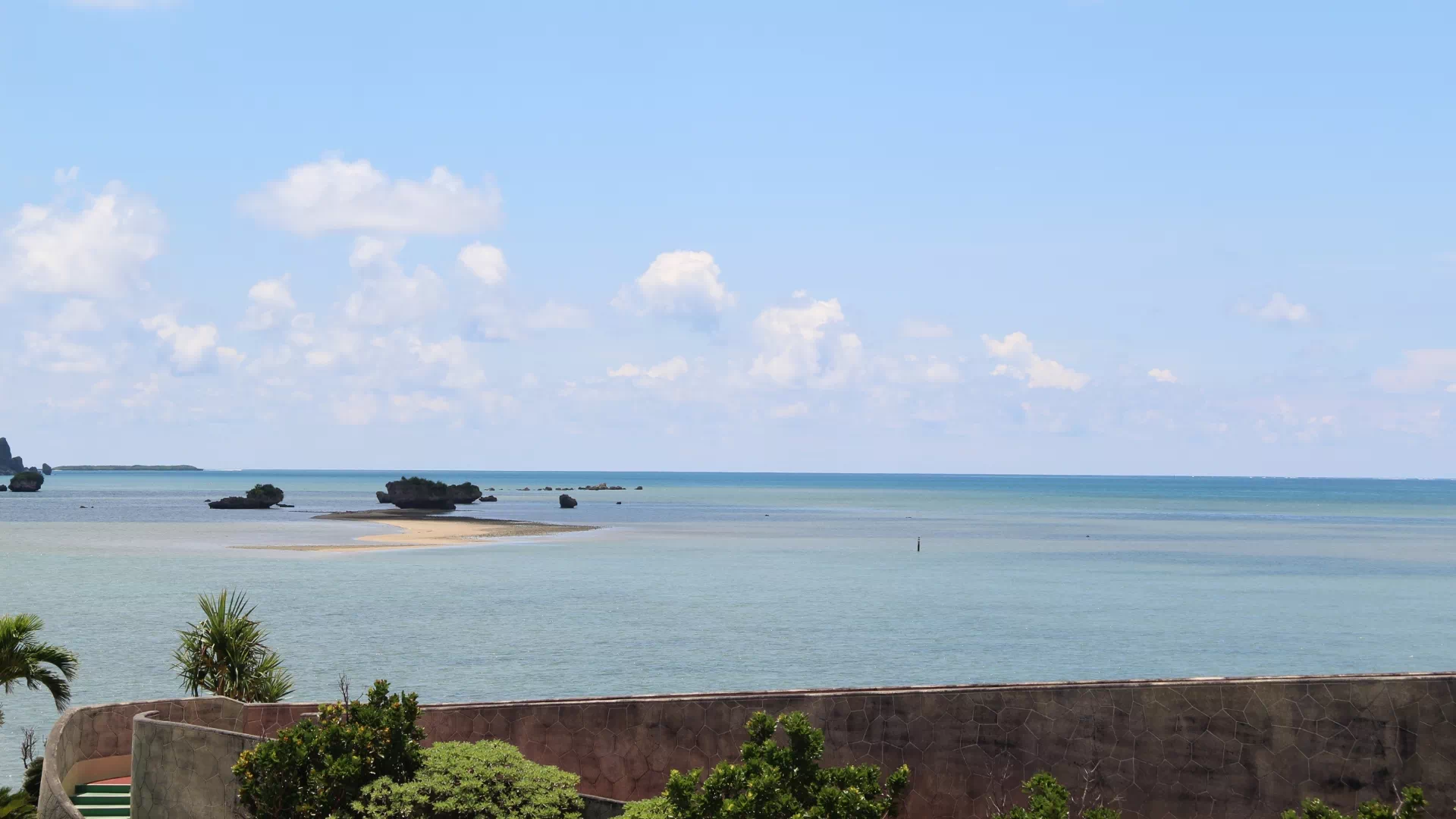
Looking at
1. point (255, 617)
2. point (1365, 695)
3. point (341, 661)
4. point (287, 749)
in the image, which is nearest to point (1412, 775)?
point (1365, 695)

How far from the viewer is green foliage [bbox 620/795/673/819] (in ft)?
46.7

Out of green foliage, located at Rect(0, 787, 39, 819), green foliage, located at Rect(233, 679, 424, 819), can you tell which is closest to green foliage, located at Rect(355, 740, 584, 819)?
green foliage, located at Rect(233, 679, 424, 819)

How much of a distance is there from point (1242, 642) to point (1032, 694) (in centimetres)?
4920

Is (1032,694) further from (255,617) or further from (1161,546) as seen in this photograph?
(1161,546)

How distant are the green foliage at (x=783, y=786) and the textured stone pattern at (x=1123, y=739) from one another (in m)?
2.12

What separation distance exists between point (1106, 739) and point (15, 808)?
16.0 metres

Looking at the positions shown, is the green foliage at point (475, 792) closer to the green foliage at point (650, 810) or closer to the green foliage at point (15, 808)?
the green foliage at point (650, 810)

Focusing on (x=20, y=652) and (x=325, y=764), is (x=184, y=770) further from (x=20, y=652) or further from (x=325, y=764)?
(x=20, y=652)

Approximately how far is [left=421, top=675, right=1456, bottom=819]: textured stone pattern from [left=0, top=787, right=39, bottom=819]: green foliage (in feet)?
28.8

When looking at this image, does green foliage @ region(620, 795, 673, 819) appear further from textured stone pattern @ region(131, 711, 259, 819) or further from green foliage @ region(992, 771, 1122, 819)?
textured stone pattern @ region(131, 711, 259, 819)

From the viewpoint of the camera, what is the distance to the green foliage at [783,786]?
13812 millimetres

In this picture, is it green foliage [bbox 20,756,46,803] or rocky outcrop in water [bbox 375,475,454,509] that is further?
rocky outcrop in water [bbox 375,475,454,509]

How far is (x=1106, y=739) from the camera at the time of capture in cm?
1656

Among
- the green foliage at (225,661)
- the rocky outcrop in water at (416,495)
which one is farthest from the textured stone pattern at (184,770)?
the rocky outcrop in water at (416,495)
